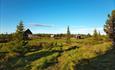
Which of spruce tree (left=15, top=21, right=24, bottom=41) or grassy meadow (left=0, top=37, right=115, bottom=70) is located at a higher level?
spruce tree (left=15, top=21, right=24, bottom=41)

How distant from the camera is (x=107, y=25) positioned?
47500 mm

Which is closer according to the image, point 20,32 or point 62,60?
point 62,60

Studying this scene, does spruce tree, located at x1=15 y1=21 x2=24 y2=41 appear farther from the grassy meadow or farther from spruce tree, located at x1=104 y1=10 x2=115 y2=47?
spruce tree, located at x1=104 y1=10 x2=115 y2=47

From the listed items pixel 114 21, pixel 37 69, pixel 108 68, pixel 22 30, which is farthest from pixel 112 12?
pixel 37 69

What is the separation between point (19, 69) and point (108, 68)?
10840 millimetres

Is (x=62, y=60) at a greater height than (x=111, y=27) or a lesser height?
lesser

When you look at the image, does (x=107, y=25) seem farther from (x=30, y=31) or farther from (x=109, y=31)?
(x=30, y=31)

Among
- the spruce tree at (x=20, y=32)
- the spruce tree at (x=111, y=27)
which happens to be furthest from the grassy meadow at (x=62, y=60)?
the spruce tree at (x=111, y=27)

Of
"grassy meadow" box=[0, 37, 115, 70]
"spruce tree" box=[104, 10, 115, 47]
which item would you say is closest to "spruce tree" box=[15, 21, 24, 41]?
"grassy meadow" box=[0, 37, 115, 70]

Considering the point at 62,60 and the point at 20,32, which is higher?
the point at 20,32

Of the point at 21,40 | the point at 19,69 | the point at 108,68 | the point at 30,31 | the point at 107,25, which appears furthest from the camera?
the point at 30,31

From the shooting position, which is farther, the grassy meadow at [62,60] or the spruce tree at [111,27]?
the spruce tree at [111,27]

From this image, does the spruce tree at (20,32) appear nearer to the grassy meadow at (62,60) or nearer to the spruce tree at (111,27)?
the grassy meadow at (62,60)

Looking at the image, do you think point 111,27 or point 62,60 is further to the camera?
point 111,27
